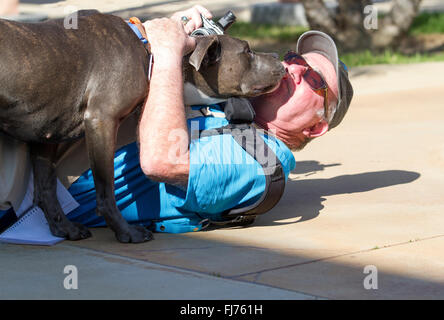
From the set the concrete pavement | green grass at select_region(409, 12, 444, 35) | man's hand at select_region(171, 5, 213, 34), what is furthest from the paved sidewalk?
green grass at select_region(409, 12, 444, 35)

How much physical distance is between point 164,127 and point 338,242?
103 centimetres

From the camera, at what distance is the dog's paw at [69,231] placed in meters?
4.13

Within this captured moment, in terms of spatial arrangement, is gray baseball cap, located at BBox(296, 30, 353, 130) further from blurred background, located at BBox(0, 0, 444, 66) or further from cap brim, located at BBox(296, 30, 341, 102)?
blurred background, located at BBox(0, 0, 444, 66)

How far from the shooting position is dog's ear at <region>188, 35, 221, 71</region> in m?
4.09

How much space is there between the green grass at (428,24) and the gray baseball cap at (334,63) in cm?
1080

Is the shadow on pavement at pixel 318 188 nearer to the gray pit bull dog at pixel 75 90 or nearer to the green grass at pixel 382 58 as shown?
the gray pit bull dog at pixel 75 90

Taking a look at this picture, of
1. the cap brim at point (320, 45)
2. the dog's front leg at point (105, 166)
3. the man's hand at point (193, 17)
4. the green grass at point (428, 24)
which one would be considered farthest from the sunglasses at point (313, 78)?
the green grass at point (428, 24)

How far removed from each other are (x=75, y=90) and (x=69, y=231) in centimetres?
Answer: 73

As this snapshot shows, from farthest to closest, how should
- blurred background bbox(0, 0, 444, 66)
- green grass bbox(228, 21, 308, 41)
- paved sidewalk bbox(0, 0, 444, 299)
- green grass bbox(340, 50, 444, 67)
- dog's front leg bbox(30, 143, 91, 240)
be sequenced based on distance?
green grass bbox(228, 21, 308, 41) → blurred background bbox(0, 0, 444, 66) → green grass bbox(340, 50, 444, 67) → dog's front leg bbox(30, 143, 91, 240) → paved sidewalk bbox(0, 0, 444, 299)

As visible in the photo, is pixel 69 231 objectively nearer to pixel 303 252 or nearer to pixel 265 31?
pixel 303 252

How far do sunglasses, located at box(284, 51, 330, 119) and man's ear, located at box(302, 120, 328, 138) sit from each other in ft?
0.16

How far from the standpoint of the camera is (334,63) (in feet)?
15.5
